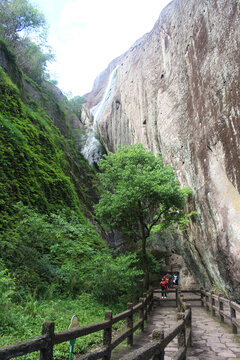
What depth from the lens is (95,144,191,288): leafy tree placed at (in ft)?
39.7

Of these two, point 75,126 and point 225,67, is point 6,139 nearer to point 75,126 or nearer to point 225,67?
point 225,67

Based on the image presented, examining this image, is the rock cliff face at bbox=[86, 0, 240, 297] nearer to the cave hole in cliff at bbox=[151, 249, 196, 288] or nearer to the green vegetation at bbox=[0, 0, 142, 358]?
the green vegetation at bbox=[0, 0, 142, 358]

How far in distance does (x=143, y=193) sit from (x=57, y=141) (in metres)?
9.47

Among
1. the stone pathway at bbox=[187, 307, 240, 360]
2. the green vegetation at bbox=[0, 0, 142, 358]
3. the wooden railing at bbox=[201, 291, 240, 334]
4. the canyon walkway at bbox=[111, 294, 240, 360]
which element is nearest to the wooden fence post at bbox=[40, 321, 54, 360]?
the canyon walkway at bbox=[111, 294, 240, 360]

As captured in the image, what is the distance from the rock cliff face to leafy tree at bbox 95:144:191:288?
1.22 meters

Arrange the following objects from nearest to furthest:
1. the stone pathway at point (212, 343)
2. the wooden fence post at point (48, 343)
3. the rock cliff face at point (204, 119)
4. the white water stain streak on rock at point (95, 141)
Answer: the wooden fence post at point (48, 343)
the stone pathway at point (212, 343)
the rock cliff face at point (204, 119)
the white water stain streak on rock at point (95, 141)

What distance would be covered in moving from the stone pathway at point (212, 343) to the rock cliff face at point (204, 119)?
2.43 metres

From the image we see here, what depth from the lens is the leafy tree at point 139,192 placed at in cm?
1211

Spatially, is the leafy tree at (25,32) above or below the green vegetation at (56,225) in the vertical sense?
above

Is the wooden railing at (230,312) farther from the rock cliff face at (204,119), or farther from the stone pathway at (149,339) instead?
the stone pathway at (149,339)

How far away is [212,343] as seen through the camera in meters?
6.04

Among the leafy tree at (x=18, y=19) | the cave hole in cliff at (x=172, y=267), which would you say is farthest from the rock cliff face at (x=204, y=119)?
the leafy tree at (x=18, y=19)

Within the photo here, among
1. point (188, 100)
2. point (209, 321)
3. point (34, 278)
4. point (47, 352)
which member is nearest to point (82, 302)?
point (34, 278)

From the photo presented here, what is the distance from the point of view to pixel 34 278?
25.7 ft
